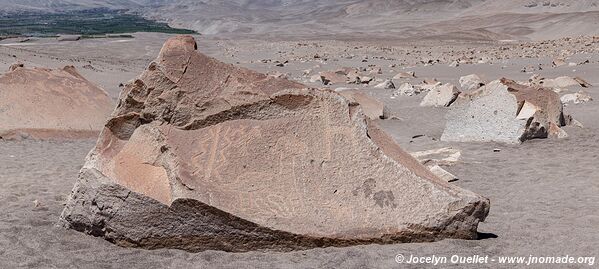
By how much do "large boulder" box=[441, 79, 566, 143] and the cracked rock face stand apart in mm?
3685

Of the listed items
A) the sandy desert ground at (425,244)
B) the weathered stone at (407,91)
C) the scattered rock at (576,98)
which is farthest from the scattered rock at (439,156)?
the weathered stone at (407,91)

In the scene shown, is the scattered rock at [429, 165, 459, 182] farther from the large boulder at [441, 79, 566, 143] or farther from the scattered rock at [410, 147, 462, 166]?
the large boulder at [441, 79, 566, 143]

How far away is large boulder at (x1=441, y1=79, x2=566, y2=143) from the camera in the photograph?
859 centimetres

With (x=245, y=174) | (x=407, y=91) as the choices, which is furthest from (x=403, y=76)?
(x=245, y=174)

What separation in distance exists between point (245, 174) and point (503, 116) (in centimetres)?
499

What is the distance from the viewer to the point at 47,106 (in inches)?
375

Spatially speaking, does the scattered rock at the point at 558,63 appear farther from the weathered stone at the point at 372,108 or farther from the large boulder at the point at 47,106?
the large boulder at the point at 47,106

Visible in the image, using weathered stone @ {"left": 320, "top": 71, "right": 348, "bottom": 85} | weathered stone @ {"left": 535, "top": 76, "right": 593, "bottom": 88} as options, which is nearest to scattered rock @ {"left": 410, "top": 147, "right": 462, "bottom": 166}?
weathered stone @ {"left": 535, "top": 76, "right": 593, "bottom": 88}

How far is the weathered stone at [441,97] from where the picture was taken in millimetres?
12070

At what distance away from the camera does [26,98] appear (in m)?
9.48

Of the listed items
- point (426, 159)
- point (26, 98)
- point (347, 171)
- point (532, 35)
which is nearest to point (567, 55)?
point (426, 159)

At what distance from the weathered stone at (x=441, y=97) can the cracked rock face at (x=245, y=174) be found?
270 inches

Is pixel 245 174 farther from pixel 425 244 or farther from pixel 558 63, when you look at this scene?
pixel 558 63

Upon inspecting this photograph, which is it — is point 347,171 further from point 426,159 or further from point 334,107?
point 426,159
